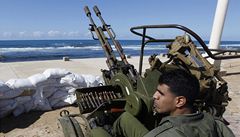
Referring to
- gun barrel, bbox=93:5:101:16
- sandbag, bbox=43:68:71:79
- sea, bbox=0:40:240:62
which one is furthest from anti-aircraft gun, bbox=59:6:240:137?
sea, bbox=0:40:240:62

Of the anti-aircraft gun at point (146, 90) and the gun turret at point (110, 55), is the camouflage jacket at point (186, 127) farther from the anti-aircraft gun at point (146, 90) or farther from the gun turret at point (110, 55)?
the gun turret at point (110, 55)

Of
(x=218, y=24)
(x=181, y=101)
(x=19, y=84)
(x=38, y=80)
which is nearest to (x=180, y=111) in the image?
(x=181, y=101)

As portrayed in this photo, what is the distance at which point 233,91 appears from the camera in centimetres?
780

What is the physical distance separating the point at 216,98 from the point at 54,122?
11.2 ft

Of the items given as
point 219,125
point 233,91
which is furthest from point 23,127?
point 233,91

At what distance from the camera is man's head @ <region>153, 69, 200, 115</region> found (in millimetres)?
1717

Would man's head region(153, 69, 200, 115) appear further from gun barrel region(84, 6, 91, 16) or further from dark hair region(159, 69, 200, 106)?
gun barrel region(84, 6, 91, 16)

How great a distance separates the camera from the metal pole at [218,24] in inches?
385

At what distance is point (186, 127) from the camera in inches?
65.0

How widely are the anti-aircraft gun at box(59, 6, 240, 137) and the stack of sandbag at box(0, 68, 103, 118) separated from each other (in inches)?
99.6

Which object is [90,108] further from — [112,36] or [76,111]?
[76,111]

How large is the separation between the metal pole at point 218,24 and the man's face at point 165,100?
8.35 meters

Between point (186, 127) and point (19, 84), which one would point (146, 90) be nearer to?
point (186, 127)

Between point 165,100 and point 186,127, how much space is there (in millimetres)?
182
